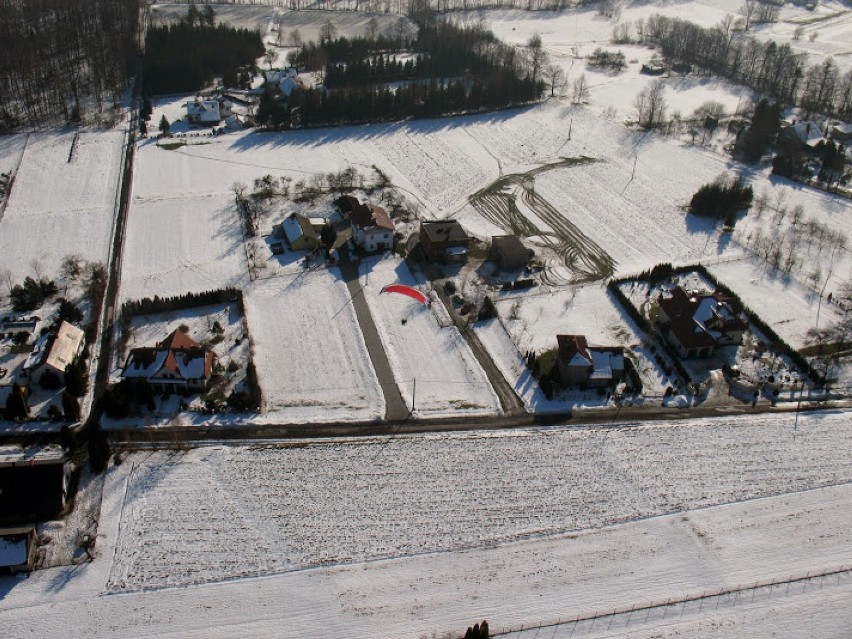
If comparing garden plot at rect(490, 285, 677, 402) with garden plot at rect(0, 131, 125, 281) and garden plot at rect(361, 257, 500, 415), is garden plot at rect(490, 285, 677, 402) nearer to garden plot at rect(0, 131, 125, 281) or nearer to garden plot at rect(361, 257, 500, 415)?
garden plot at rect(361, 257, 500, 415)

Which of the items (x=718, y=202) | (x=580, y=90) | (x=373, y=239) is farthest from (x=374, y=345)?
(x=580, y=90)

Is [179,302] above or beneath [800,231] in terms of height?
beneath

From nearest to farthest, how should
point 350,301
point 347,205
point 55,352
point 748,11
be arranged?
1. point 55,352
2. point 350,301
3. point 347,205
4. point 748,11

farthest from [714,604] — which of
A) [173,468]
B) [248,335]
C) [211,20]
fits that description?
[211,20]

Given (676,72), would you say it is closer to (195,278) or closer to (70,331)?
(195,278)

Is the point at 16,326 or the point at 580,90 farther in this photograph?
the point at 580,90

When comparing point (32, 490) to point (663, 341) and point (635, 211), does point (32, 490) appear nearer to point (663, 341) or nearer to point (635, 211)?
point (663, 341)

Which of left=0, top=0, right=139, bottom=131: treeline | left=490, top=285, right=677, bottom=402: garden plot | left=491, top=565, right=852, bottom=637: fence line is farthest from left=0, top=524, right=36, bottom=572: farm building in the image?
left=0, top=0, right=139, bottom=131: treeline
